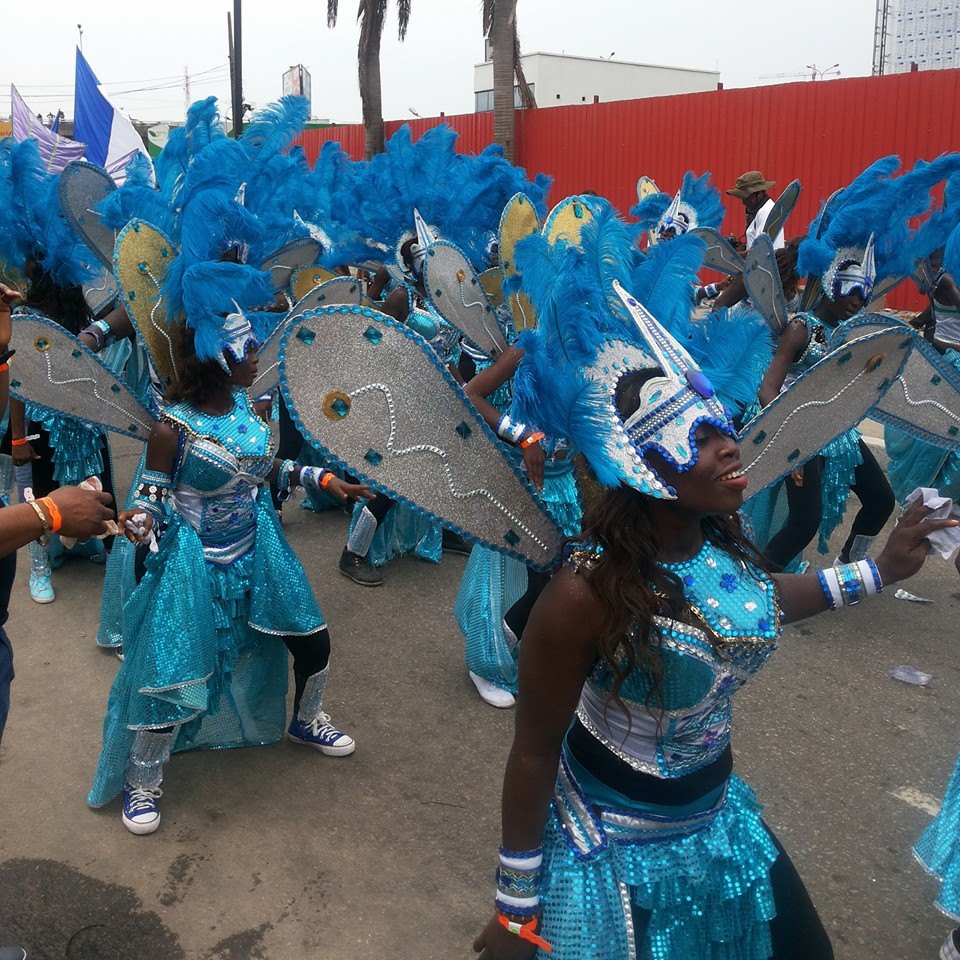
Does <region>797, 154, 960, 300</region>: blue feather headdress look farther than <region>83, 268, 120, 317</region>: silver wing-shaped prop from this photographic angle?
No

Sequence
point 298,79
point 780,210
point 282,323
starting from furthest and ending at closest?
point 298,79 → point 780,210 → point 282,323

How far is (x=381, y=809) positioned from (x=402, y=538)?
99.5 inches

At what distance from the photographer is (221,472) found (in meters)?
3.07

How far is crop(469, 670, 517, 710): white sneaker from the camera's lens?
389 cm

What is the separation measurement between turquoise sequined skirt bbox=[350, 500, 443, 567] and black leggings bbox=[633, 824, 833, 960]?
3.77 meters

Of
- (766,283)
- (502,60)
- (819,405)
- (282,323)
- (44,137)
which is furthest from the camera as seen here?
(502,60)

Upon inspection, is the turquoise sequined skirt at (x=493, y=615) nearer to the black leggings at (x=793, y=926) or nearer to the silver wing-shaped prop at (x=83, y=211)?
the black leggings at (x=793, y=926)

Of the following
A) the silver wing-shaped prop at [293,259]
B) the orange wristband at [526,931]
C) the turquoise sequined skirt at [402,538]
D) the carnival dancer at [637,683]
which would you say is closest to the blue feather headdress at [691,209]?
the silver wing-shaped prop at [293,259]

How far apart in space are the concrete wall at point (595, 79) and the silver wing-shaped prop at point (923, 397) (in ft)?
99.8

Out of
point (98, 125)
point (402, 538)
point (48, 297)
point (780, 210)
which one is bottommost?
point (402, 538)

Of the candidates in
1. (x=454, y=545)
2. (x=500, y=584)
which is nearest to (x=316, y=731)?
(x=500, y=584)

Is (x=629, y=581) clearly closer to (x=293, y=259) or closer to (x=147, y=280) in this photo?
(x=147, y=280)

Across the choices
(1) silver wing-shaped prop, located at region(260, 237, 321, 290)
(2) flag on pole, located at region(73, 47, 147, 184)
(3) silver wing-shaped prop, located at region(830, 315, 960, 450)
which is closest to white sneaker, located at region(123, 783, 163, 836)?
(3) silver wing-shaped prop, located at region(830, 315, 960, 450)

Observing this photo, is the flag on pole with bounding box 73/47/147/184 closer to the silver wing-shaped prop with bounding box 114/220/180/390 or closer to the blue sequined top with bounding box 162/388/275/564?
the silver wing-shaped prop with bounding box 114/220/180/390
